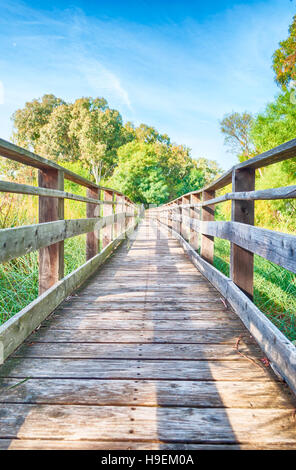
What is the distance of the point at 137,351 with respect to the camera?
5.51 ft

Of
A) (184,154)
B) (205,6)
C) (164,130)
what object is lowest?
(184,154)

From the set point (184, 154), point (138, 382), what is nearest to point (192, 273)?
point (138, 382)

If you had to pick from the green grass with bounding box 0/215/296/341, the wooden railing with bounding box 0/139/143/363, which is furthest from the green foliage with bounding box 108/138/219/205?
the wooden railing with bounding box 0/139/143/363

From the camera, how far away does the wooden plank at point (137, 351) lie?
5.30ft

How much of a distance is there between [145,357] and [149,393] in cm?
32

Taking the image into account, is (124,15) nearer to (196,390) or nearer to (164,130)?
(164,130)

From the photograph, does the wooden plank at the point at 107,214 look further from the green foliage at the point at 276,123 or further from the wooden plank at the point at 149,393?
the green foliage at the point at 276,123

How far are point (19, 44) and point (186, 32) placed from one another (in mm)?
30663

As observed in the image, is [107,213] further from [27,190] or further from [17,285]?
[27,190]

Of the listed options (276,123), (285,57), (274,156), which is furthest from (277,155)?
(276,123)

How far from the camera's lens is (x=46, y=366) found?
59.5 inches

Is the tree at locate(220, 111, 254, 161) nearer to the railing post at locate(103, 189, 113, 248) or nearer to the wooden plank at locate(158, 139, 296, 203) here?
the railing post at locate(103, 189, 113, 248)

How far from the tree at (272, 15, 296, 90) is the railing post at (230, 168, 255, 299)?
815 cm
